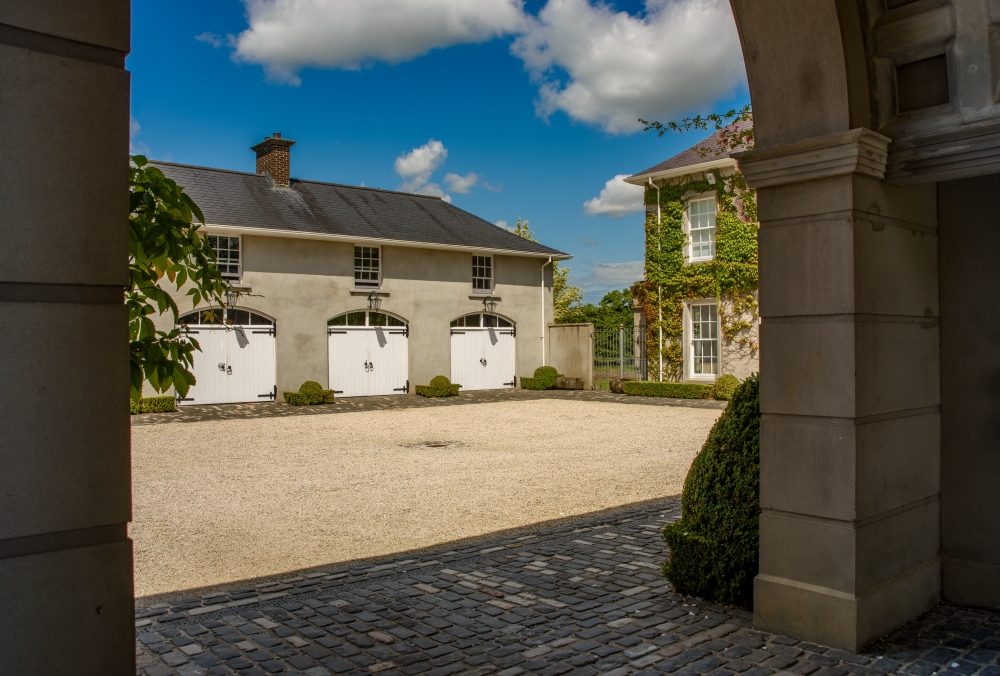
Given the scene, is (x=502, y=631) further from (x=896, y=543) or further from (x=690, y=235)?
(x=690, y=235)

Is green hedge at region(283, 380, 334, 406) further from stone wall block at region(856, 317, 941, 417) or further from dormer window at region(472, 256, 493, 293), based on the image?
stone wall block at region(856, 317, 941, 417)

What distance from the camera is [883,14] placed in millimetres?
4188

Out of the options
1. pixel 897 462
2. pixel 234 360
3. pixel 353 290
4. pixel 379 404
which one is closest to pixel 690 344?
pixel 379 404

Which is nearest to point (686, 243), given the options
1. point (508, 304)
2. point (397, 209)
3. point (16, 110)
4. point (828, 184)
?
Answer: point (508, 304)

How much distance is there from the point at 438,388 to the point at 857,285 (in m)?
19.1

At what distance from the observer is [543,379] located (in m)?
25.2

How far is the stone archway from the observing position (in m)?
3.99

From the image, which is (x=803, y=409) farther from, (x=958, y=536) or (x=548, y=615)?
(x=548, y=615)

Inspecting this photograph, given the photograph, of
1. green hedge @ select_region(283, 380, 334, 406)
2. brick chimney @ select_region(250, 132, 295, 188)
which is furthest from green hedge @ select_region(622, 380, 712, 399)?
brick chimney @ select_region(250, 132, 295, 188)

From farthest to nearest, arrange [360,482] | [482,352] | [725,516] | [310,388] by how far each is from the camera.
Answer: [482,352] < [310,388] < [360,482] < [725,516]

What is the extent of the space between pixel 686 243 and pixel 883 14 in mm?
19098

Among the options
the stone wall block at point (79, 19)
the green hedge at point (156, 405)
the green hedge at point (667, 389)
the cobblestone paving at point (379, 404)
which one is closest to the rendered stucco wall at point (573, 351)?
the cobblestone paving at point (379, 404)

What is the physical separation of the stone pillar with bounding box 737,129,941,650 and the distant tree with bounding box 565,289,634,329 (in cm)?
3984

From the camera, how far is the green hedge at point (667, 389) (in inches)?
821
